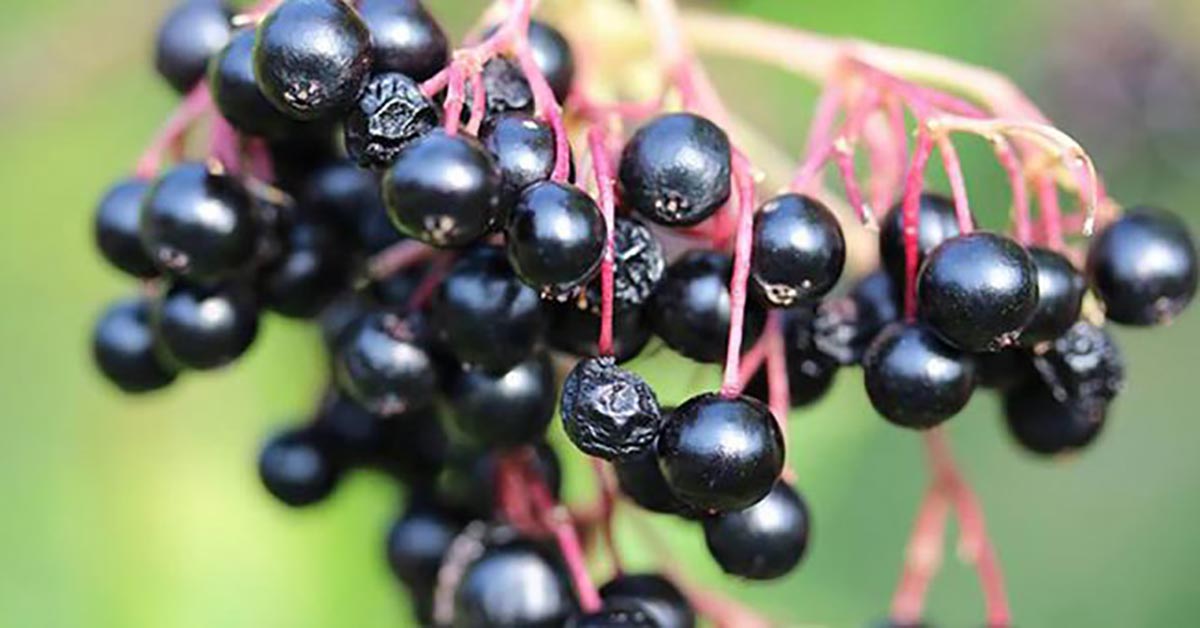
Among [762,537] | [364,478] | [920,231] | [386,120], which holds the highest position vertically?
[386,120]

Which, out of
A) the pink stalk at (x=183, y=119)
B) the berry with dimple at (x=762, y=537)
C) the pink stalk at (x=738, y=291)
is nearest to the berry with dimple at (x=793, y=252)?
the pink stalk at (x=738, y=291)

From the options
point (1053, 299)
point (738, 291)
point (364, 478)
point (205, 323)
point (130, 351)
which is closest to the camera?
point (738, 291)

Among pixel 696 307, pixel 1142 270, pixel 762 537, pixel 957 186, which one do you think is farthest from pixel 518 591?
pixel 1142 270

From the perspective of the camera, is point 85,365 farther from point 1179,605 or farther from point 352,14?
point 1179,605

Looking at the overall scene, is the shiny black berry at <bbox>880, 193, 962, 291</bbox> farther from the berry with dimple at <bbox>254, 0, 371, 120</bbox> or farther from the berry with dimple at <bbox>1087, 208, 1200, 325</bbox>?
the berry with dimple at <bbox>254, 0, 371, 120</bbox>

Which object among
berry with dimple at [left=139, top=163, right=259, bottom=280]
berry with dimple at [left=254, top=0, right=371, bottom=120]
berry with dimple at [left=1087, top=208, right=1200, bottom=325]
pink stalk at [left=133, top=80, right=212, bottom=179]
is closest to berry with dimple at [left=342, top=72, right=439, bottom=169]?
berry with dimple at [left=254, top=0, right=371, bottom=120]

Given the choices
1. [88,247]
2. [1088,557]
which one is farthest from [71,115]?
[1088,557]

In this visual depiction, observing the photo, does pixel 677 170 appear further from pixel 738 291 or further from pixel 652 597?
pixel 652 597

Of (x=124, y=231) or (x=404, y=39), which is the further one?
(x=124, y=231)
